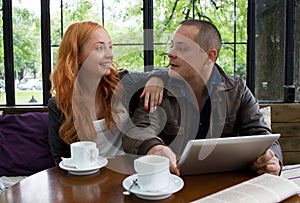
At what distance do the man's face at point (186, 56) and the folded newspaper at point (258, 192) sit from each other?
785mm

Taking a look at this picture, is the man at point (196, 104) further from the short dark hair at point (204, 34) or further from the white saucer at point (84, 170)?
the white saucer at point (84, 170)

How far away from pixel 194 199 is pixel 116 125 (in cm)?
93

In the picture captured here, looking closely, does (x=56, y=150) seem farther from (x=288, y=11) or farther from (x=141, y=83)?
(x=288, y=11)

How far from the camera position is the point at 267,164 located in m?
1.25

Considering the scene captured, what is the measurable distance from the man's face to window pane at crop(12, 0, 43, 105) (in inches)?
55.3

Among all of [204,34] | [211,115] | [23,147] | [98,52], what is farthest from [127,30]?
[211,115]

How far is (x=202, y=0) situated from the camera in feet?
9.13

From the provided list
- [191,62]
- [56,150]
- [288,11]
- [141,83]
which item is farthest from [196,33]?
[288,11]

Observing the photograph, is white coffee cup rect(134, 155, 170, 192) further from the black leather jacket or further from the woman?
the woman

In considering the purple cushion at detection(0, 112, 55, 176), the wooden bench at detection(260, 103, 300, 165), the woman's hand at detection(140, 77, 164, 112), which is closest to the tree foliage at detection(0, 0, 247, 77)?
the wooden bench at detection(260, 103, 300, 165)

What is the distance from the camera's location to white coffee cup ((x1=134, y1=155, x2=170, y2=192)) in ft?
3.25

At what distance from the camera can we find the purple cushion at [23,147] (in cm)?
219

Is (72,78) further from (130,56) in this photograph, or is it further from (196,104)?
(130,56)

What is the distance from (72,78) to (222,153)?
40.1 inches
